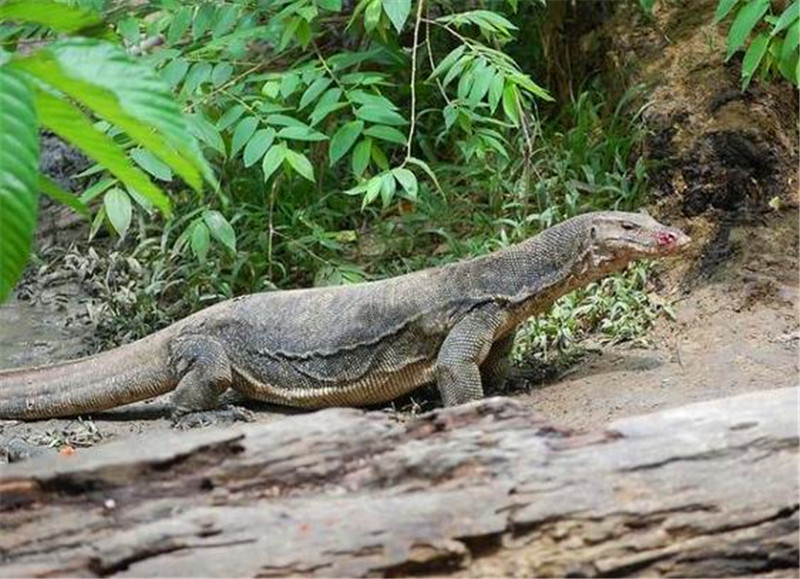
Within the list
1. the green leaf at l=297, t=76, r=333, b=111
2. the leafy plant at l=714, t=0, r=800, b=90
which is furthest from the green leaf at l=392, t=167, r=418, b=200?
the leafy plant at l=714, t=0, r=800, b=90

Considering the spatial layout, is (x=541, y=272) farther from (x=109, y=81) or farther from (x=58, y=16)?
(x=109, y=81)

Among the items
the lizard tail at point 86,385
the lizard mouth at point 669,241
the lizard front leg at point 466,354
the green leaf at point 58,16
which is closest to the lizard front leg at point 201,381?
the lizard tail at point 86,385

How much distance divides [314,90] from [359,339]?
4.60 feet

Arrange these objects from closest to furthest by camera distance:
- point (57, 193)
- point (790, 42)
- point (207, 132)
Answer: point (57, 193), point (790, 42), point (207, 132)

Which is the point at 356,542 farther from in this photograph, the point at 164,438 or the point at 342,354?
the point at 342,354

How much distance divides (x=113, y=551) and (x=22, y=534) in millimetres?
200

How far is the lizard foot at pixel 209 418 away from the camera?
22.6 feet

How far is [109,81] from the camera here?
208cm

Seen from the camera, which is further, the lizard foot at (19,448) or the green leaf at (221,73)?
the green leaf at (221,73)

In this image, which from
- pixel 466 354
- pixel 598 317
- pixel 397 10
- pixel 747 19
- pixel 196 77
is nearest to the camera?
pixel 747 19

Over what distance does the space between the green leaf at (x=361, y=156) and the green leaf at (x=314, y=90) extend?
368 millimetres

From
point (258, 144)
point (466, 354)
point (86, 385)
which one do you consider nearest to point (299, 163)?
point (258, 144)

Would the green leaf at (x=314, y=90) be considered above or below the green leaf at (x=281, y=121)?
above

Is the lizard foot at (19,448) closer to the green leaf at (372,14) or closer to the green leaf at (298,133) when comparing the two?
the green leaf at (298,133)
